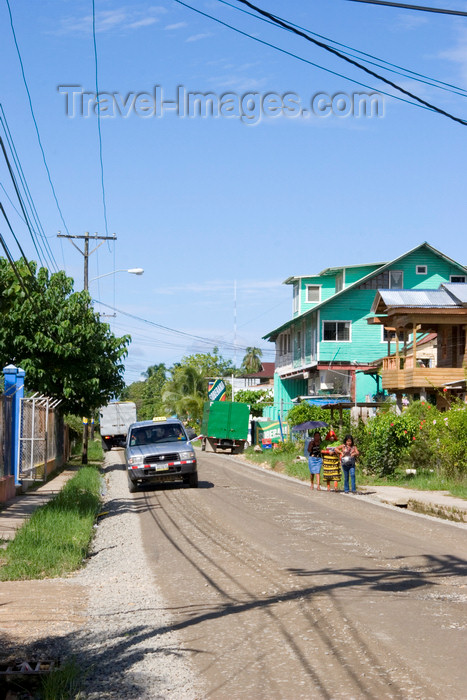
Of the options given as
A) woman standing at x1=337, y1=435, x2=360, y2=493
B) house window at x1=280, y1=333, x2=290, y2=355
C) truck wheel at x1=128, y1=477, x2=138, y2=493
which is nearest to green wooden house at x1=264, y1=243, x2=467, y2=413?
house window at x1=280, y1=333, x2=290, y2=355

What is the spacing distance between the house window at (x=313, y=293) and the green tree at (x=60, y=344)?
24096 mm

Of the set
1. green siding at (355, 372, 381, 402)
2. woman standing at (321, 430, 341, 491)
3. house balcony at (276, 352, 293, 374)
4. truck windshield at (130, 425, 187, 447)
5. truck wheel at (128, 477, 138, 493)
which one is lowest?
truck wheel at (128, 477, 138, 493)

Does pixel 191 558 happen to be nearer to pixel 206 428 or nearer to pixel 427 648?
pixel 427 648

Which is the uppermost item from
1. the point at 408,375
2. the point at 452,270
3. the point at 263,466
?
the point at 452,270

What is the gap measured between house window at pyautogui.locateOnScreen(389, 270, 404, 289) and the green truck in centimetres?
1082

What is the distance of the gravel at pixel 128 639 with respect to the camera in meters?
5.89

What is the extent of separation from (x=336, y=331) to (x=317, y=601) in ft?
139

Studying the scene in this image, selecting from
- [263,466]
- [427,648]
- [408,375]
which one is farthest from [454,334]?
[427,648]

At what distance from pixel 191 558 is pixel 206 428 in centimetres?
3984

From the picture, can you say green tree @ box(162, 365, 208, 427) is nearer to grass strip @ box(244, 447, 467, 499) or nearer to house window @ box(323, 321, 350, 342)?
house window @ box(323, 321, 350, 342)

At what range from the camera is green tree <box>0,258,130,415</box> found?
29922mm

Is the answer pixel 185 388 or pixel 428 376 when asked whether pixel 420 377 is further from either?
pixel 185 388

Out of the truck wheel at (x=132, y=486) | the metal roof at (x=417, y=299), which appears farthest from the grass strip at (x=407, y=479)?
the metal roof at (x=417, y=299)

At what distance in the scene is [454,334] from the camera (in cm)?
3925
